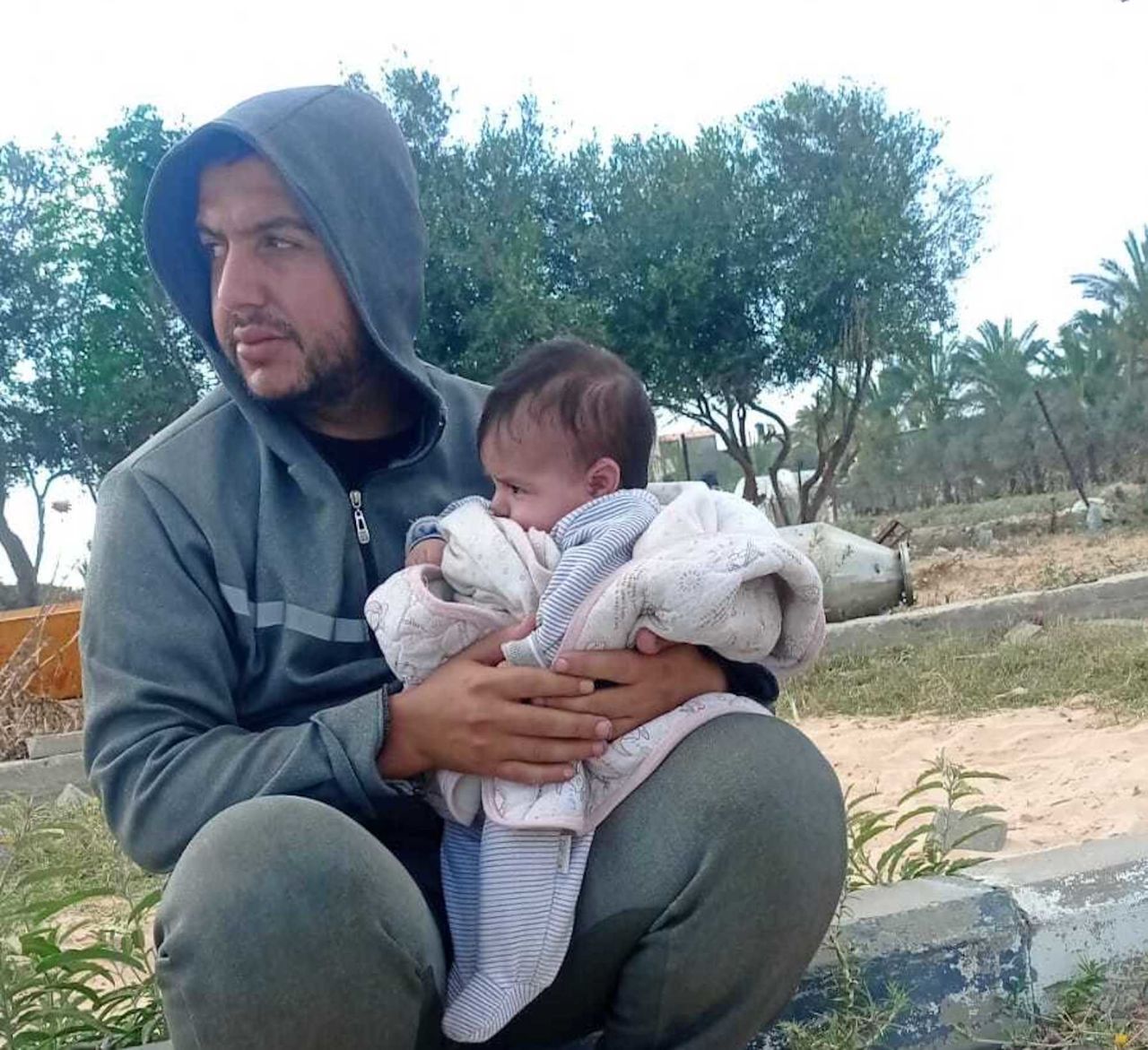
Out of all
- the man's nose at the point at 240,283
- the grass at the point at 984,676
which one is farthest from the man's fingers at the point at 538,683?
the grass at the point at 984,676

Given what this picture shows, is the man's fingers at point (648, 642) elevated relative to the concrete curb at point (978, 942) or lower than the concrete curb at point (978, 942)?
elevated

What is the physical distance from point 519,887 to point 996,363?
38.2m

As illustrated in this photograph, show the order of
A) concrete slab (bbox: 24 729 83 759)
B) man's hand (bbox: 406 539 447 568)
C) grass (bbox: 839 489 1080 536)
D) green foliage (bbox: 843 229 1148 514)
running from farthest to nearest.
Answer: green foliage (bbox: 843 229 1148 514) < grass (bbox: 839 489 1080 536) < concrete slab (bbox: 24 729 83 759) < man's hand (bbox: 406 539 447 568)

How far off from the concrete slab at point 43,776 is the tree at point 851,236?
435 inches

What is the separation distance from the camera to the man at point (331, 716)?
4.46 feet

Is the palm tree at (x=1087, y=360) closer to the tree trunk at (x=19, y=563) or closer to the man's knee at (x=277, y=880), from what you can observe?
the tree trunk at (x=19, y=563)

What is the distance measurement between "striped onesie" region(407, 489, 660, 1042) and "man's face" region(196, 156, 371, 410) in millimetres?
530

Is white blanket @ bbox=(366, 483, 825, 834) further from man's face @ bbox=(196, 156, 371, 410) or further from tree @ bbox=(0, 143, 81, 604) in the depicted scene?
tree @ bbox=(0, 143, 81, 604)

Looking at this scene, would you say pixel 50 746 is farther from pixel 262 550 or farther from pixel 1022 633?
pixel 1022 633

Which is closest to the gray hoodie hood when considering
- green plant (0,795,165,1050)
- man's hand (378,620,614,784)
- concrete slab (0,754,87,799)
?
man's hand (378,620,614,784)

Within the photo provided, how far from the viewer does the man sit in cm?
136

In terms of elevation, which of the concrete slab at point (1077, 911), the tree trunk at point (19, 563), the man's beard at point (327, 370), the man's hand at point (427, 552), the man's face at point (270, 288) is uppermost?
the man's face at point (270, 288)

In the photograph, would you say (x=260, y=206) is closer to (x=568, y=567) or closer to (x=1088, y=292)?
(x=568, y=567)

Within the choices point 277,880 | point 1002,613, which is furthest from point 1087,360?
point 277,880
